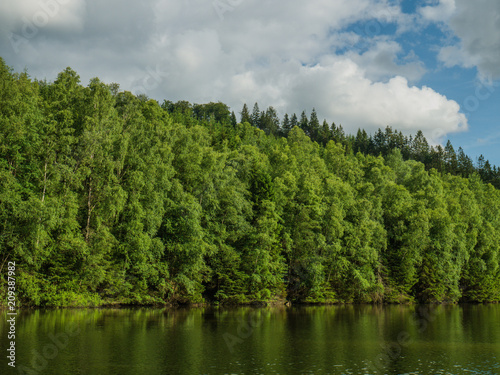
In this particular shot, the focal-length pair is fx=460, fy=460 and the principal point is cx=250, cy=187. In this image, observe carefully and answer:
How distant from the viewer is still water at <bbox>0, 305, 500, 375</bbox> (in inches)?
938

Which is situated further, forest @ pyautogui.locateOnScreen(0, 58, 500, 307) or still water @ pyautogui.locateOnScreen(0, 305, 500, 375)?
forest @ pyautogui.locateOnScreen(0, 58, 500, 307)

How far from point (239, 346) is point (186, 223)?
31.2 m

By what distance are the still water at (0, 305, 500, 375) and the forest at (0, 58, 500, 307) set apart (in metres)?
8.70

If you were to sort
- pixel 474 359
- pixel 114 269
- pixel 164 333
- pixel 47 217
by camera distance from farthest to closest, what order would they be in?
pixel 114 269, pixel 47 217, pixel 164 333, pixel 474 359

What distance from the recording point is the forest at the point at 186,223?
50.0 m

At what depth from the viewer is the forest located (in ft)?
164

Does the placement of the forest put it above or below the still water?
above

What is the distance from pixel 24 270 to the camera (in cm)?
4881

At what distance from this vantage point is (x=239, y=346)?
30.2m

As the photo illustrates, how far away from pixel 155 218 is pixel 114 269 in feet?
25.6

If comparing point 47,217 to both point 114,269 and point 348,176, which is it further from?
point 348,176

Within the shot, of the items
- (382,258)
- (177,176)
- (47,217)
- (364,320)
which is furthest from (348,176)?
(47,217)

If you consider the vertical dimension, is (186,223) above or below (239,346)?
above

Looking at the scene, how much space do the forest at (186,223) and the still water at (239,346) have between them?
28.5 ft
